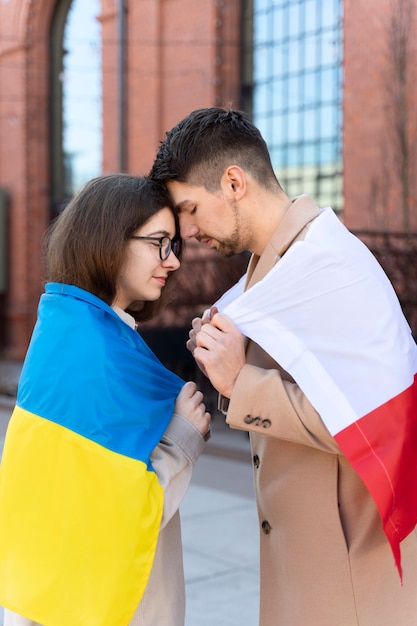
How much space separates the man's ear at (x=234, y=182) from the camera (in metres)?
2.21

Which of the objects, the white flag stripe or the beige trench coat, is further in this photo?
the beige trench coat

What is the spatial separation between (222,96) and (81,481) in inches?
530

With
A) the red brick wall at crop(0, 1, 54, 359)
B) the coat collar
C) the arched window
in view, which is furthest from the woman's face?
the red brick wall at crop(0, 1, 54, 359)

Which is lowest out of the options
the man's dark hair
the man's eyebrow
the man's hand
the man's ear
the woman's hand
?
the woman's hand

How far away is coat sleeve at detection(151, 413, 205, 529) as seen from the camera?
2146mm

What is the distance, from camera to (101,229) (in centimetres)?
223

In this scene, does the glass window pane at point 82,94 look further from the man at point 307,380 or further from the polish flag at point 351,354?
the polish flag at point 351,354

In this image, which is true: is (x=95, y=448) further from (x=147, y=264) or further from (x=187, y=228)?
(x=187, y=228)

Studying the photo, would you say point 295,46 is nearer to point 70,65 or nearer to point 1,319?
point 70,65

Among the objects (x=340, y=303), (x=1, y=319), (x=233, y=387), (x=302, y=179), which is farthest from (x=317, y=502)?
(x=1, y=319)

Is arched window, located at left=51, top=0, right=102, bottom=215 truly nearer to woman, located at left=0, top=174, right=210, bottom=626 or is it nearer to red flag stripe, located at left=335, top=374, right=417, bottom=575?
woman, located at left=0, top=174, right=210, bottom=626

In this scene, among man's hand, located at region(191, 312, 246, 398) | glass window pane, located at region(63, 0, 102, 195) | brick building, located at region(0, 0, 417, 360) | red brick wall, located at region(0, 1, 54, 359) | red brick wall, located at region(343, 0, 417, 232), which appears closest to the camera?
man's hand, located at region(191, 312, 246, 398)

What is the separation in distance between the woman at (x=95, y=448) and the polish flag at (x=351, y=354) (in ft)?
1.19

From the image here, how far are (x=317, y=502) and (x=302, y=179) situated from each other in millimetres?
12312
